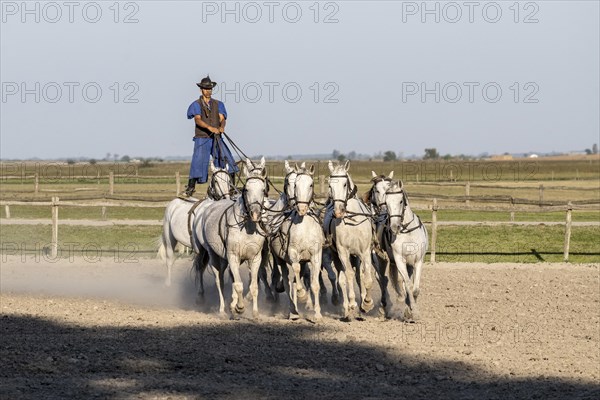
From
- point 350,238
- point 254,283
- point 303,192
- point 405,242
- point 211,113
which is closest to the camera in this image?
point 303,192

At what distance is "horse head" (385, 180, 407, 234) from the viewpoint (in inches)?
540

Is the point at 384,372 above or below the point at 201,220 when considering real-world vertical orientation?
below

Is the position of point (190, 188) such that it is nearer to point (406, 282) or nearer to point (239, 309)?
point (239, 309)

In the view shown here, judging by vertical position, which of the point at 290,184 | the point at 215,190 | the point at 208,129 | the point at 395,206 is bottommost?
the point at 395,206

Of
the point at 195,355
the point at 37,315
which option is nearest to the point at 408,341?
the point at 195,355

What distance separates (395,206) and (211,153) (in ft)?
14.4

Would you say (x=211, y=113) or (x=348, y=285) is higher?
(x=211, y=113)

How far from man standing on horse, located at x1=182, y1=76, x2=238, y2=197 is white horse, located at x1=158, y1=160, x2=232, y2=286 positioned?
29 cm

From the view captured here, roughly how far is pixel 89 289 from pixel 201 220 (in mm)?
4091

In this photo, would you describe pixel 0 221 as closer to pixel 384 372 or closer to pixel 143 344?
pixel 143 344

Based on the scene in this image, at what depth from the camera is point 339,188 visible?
1385cm

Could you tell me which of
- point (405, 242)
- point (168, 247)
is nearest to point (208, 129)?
point (168, 247)

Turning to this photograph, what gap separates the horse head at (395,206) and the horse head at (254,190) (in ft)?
5.50

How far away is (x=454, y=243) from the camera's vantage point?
88.4 feet
